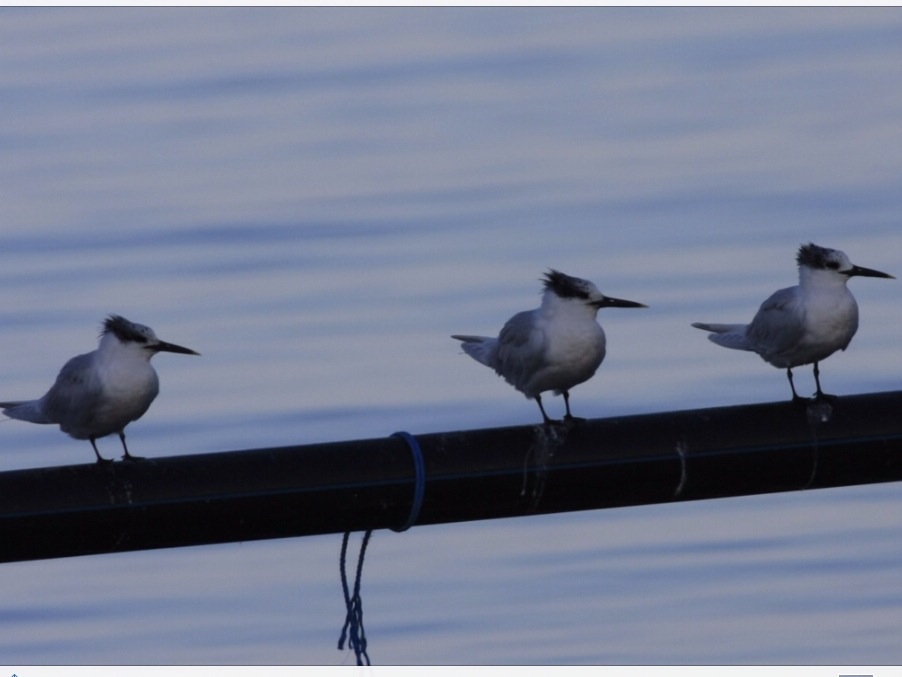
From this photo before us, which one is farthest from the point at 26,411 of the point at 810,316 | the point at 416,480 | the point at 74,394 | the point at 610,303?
the point at 810,316

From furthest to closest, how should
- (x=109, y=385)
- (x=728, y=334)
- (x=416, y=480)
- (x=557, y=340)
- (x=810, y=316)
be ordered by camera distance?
1. (x=728, y=334)
2. (x=810, y=316)
3. (x=557, y=340)
4. (x=109, y=385)
5. (x=416, y=480)

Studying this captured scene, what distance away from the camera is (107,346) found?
7.04m

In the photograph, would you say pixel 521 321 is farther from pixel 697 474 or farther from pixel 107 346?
pixel 697 474

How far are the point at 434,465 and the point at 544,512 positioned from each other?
39 cm

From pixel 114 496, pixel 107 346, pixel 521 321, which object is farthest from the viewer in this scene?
pixel 521 321

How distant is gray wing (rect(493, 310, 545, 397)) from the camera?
730 cm

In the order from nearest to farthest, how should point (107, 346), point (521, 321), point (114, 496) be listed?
point (114, 496), point (107, 346), point (521, 321)

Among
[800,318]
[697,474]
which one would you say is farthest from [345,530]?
[800,318]

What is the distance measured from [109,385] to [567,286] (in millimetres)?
1940

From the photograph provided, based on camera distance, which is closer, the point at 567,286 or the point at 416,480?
the point at 416,480

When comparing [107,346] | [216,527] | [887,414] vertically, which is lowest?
[216,527]

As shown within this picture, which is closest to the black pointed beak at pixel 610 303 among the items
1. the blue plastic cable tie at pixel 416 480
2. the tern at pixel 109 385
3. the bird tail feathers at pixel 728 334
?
the bird tail feathers at pixel 728 334

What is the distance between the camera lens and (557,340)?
7219 millimetres

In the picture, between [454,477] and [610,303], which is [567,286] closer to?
[610,303]
